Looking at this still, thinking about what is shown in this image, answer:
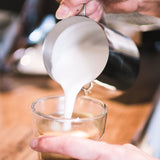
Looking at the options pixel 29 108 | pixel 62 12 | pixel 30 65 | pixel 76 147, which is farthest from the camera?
pixel 30 65

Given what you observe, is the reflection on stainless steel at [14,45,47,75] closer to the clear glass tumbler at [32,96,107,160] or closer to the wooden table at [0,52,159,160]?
the wooden table at [0,52,159,160]

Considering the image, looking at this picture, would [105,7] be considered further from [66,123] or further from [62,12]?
[66,123]

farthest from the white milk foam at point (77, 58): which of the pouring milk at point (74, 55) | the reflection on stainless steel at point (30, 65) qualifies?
the reflection on stainless steel at point (30, 65)

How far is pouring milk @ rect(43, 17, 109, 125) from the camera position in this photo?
1.70 ft

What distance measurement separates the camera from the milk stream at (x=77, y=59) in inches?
20.9

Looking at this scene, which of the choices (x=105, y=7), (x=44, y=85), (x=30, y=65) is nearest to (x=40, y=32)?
(x=30, y=65)

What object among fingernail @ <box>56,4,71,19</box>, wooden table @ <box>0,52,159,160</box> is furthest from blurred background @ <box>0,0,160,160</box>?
fingernail @ <box>56,4,71,19</box>

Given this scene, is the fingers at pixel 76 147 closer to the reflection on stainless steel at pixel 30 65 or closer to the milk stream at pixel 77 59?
the milk stream at pixel 77 59

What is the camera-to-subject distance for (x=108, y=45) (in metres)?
0.54

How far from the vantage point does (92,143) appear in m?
0.42

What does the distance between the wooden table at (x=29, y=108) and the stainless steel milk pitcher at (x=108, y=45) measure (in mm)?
47

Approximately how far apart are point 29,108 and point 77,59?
0.52 m

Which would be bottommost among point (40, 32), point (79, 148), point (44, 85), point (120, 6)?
point (44, 85)

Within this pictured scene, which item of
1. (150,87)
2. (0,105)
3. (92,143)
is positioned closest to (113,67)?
(92,143)
